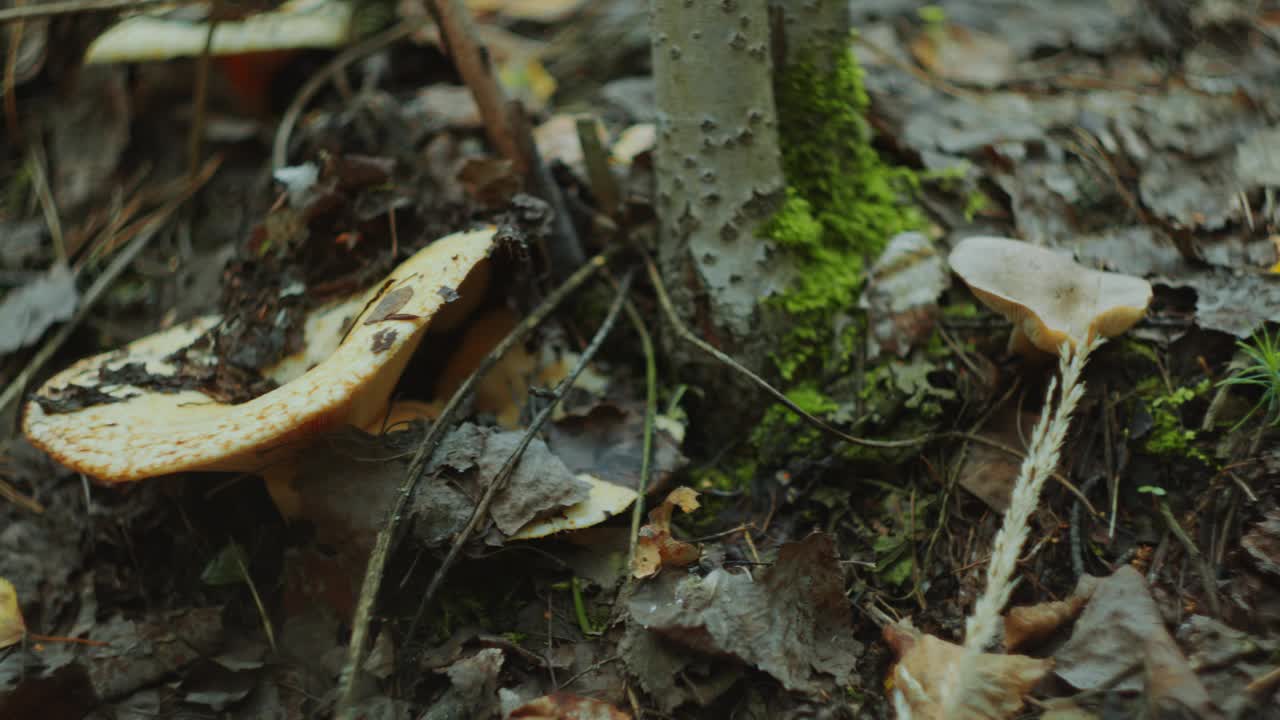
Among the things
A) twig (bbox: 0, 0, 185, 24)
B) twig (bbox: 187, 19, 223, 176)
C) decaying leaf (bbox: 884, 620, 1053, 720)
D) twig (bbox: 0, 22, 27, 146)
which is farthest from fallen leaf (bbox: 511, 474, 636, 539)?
twig (bbox: 0, 22, 27, 146)

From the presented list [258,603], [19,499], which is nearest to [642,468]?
[258,603]

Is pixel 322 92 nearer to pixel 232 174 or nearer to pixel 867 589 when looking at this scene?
pixel 232 174

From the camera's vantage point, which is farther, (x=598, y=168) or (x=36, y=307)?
(x=36, y=307)

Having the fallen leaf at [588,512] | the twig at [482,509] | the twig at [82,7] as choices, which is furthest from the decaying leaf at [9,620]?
the twig at [82,7]

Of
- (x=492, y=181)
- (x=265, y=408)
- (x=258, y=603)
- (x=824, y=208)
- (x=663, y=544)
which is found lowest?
(x=258, y=603)

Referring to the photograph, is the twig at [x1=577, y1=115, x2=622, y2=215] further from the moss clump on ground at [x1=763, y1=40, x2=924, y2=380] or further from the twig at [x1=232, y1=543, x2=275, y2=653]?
the twig at [x1=232, y1=543, x2=275, y2=653]

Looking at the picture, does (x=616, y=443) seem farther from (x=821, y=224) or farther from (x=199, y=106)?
(x=199, y=106)
